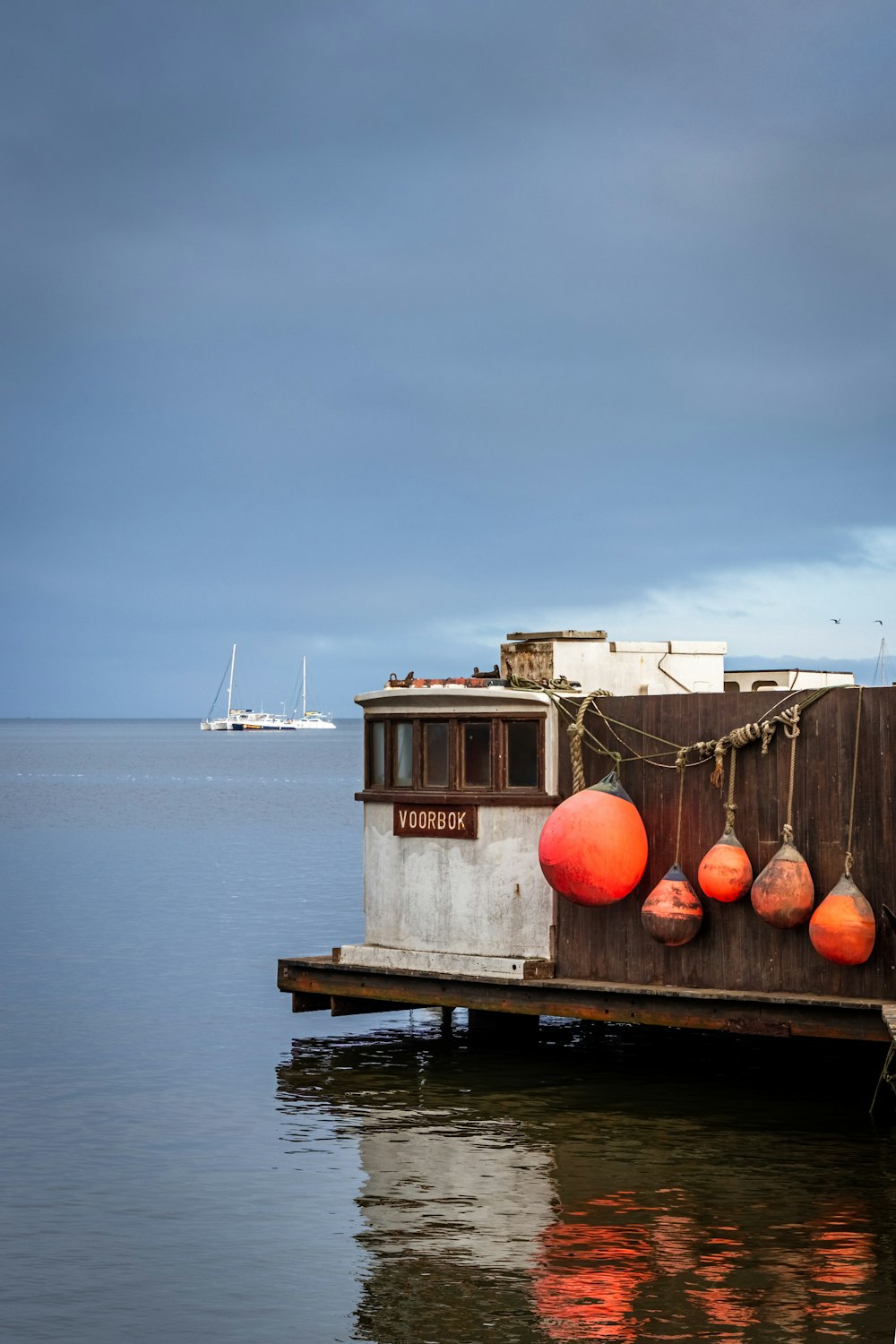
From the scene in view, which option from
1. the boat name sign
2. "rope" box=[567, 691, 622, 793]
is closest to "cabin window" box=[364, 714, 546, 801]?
the boat name sign

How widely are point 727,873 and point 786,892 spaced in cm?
69

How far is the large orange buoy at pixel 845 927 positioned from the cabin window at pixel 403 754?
213 inches

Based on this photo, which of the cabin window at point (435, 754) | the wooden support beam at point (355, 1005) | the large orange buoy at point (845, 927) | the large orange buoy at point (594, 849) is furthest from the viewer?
the wooden support beam at point (355, 1005)

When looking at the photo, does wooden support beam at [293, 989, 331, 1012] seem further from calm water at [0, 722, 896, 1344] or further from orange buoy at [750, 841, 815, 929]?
orange buoy at [750, 841, 815, 929]

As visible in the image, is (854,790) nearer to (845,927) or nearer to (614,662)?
(845,927)

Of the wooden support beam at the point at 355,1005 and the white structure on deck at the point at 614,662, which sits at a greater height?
the white structure on deck at the point at 614,662

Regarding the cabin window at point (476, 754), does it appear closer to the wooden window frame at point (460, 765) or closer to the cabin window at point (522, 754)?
the wooden window frame at point (460, 765)

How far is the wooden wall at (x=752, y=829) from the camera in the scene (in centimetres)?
1758

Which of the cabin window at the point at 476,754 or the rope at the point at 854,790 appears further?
the cabin window at the point at 476,754

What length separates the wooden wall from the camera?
17.6 meters

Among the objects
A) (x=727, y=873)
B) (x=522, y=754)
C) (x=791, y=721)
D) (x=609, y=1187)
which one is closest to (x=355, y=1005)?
(x=522, y=754)

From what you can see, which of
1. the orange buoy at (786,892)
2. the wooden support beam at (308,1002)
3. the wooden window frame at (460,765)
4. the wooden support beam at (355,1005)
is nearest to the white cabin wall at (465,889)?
the wooden window frame at (460,765)

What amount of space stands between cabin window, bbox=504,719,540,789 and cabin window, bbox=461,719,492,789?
0.27 meters

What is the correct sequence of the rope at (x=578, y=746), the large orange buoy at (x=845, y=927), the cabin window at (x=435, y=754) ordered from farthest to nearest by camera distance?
1. the cabin window at (x=435, y=754)
2. the rope at (x=578, y=746)
3. the large orange buoy at (x=845, y=927)
